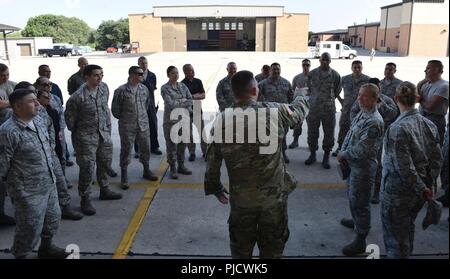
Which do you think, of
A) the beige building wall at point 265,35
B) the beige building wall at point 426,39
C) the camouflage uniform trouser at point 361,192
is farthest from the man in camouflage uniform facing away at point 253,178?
the beige building wall at point 265,35

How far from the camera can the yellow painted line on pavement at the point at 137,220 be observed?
12.0 ft

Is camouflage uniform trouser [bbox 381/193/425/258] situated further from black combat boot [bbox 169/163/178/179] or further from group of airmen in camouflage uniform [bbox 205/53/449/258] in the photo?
black combat boot [bbox 169/163/178/179]

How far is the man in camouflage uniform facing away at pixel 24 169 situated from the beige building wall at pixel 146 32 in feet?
150

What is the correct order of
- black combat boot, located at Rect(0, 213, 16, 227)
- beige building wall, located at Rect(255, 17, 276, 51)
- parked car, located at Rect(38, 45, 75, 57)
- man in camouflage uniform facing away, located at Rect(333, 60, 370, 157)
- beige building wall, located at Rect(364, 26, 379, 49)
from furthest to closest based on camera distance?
beige building wall, located at Rect(364, 26, 379, 49) < beige building wall, located at Rect(255, 17, 276, 51) < parked car, located at Rect(38, 45, 75, 57) < man in camouflage uniform facing away, located at Rect(333, 60, 370, 157) < black combat boot, located at Rect(0, 213, 16, 227)

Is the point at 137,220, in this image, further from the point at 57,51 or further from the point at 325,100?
the point at 57,51

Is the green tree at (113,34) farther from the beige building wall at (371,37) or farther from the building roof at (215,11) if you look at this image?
the beige building wall at (371,37)

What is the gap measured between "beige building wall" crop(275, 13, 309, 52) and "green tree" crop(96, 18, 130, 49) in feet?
76.1

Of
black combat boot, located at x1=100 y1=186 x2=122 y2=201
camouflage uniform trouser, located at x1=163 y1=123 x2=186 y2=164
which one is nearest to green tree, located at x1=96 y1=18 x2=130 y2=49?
camouflage uniform trouser, located at x1=163 y1=123 x2=186 y2=164

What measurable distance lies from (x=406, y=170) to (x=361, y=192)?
31.6 inches

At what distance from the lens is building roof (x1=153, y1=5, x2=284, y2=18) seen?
46.1 meters

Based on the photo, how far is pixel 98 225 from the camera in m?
4.19

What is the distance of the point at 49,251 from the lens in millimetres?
3469
